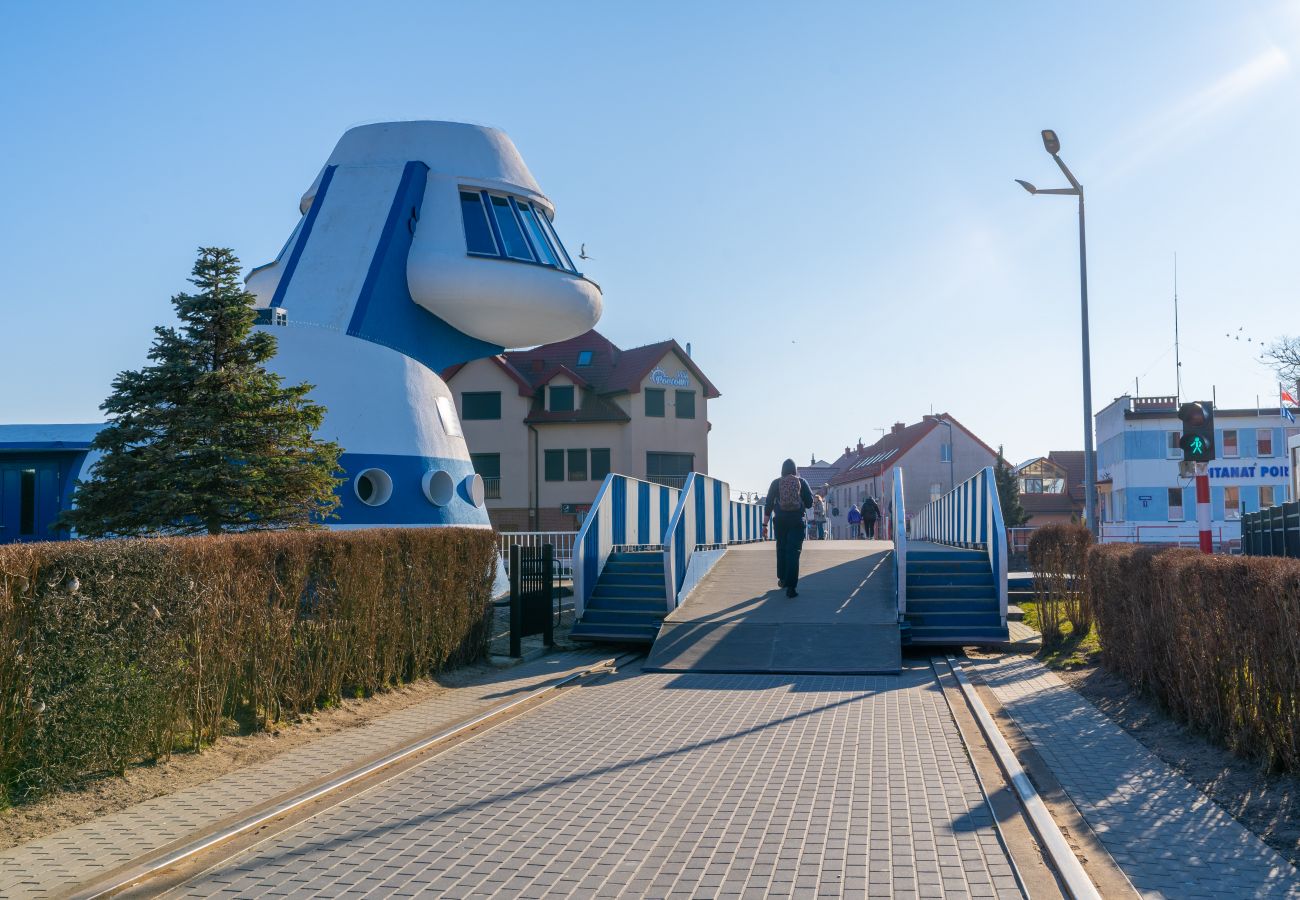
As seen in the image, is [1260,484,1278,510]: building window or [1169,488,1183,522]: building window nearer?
[1260,484,1278,510]: building window

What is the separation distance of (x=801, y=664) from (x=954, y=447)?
71.1 m

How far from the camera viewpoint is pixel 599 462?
5269cm

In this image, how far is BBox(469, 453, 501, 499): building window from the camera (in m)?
52.2

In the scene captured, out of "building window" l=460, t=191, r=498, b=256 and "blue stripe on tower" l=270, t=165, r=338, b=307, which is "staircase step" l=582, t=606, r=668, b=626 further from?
"building window" l=460, t=191, r=498, b=256

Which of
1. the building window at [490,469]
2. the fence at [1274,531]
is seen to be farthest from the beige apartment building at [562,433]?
the fence at [1274,531]

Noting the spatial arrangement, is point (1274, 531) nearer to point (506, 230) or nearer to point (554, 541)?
point (554, 541)

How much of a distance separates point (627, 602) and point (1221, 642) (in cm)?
977

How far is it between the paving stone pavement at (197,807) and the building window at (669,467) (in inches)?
1634

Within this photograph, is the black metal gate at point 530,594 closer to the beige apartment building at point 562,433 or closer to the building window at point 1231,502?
the beige apartment building at point 562,433

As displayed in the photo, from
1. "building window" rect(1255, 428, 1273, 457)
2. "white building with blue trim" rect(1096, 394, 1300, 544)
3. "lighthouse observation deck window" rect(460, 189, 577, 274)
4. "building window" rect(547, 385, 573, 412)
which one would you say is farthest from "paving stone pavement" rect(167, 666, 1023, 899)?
"building window" rect(1255, 428, 1273, 457)

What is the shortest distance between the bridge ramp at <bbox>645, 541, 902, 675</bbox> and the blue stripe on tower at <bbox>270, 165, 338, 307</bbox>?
37.2ft

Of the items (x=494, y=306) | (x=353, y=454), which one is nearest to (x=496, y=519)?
(x=494, y=306)

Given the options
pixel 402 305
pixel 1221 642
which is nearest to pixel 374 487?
pixel 402 305

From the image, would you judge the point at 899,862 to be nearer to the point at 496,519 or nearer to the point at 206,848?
the point at 206,848
